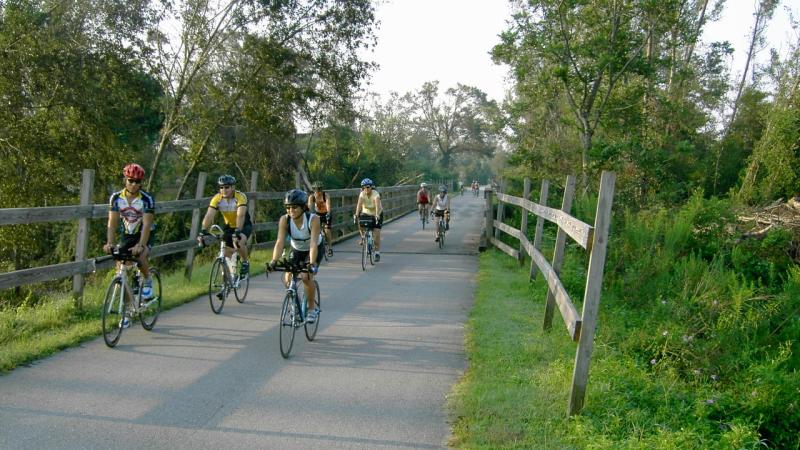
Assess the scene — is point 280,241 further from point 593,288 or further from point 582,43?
point 582,43

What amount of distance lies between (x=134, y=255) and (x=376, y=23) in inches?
654

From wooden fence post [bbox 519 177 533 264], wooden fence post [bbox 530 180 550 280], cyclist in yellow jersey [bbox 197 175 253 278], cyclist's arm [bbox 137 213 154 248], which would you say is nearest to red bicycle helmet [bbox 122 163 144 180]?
cyclist's arm [bbox 137 213 154 248]

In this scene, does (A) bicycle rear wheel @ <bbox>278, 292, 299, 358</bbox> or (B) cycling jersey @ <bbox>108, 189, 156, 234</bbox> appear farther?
(B) cycling jersey @ <bbox>108, 189, 156, 234</bbox>

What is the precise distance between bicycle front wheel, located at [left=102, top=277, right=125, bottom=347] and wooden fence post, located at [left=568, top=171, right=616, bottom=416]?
4700mm

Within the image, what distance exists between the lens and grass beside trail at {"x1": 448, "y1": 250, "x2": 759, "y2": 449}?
435 cm

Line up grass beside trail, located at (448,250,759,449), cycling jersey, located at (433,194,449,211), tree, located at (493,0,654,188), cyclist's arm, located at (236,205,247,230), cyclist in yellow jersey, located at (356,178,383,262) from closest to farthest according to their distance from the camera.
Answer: grass beside trail, located at (448,250,759,449) < cyclist's arm, located at (236,205,247,230) < cyclist in yellow jersey, located at (356,178,383,262) < tree, located at (493,0,654,188) < cycling jersey, located at (433,194,449,211)

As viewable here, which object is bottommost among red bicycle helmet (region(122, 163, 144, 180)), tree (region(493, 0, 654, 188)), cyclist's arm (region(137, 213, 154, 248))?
cyclist's arm (region(137, 213, 154, 248))

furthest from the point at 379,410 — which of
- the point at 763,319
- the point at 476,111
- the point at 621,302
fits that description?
the point at 476,111

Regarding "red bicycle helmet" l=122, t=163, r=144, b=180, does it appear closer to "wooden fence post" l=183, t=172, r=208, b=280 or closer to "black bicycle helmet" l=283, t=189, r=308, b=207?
"black bicycle helmet" l=283, t=189, r=308, b=207

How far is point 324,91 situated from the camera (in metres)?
23.0

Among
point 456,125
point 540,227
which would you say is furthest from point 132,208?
point 456,125

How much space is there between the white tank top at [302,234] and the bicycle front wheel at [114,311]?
1.89 metres

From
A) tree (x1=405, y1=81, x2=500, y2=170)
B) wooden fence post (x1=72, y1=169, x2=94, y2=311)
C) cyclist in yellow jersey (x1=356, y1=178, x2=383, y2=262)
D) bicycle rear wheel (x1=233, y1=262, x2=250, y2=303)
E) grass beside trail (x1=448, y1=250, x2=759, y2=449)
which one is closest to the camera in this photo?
grass beside trail (x1=448, y1=250, x2=759, y2=449)

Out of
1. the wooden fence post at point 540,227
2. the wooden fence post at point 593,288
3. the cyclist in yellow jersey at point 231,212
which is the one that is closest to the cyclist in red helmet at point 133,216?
the cyclist in yellow jersey at point 231,212
